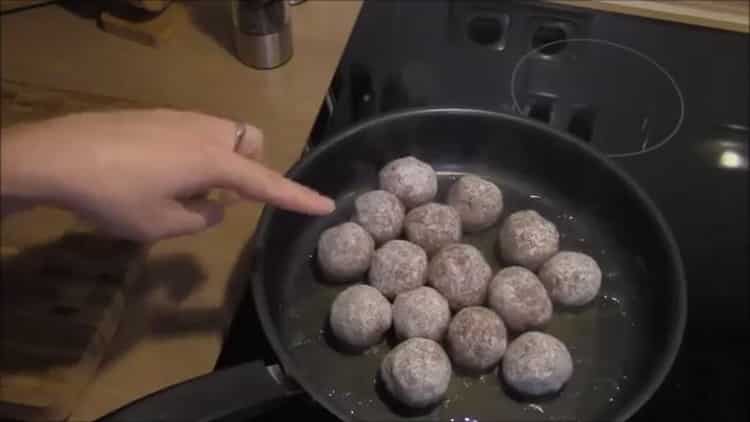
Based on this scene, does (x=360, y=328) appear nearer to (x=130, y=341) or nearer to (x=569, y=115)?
(x=130, y=341)

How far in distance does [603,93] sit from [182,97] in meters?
0.57

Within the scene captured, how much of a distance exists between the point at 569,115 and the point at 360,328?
0.48 m

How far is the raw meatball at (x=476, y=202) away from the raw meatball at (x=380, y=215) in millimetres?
67

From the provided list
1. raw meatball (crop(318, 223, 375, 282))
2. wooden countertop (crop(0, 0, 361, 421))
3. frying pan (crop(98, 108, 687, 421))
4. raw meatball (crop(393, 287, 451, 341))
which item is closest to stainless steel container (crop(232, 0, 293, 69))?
wooden countertop (crop(0, 0, 361, 421))

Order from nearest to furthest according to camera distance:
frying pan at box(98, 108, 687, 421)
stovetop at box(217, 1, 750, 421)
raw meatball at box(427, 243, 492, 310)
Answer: frying pan at box(98, 108, 687, 421)
raw meatball at box(427, 243, 492, 310)
stovetop at box(217, 1, 750, 421)

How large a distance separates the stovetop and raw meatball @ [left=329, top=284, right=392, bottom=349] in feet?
0.38

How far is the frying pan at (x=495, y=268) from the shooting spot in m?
0.71

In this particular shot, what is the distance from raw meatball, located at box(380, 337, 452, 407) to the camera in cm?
74

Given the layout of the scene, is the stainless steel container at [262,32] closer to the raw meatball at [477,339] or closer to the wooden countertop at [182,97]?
the wooden countertop at [182,97]

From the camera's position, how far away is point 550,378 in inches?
30.2

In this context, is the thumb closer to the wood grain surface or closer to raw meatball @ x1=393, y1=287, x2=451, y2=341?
raw meatball @ x1=393, y1=287, x2=451, y2=341

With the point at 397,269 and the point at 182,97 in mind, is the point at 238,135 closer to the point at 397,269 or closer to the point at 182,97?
the point at 397,269

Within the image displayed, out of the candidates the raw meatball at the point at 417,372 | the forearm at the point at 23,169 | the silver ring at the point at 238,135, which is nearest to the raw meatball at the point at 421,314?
the raw meatball at the point at 417,372

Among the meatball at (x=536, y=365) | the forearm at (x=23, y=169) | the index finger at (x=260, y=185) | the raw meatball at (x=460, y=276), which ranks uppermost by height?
the forearm at (x=23, y=169)
